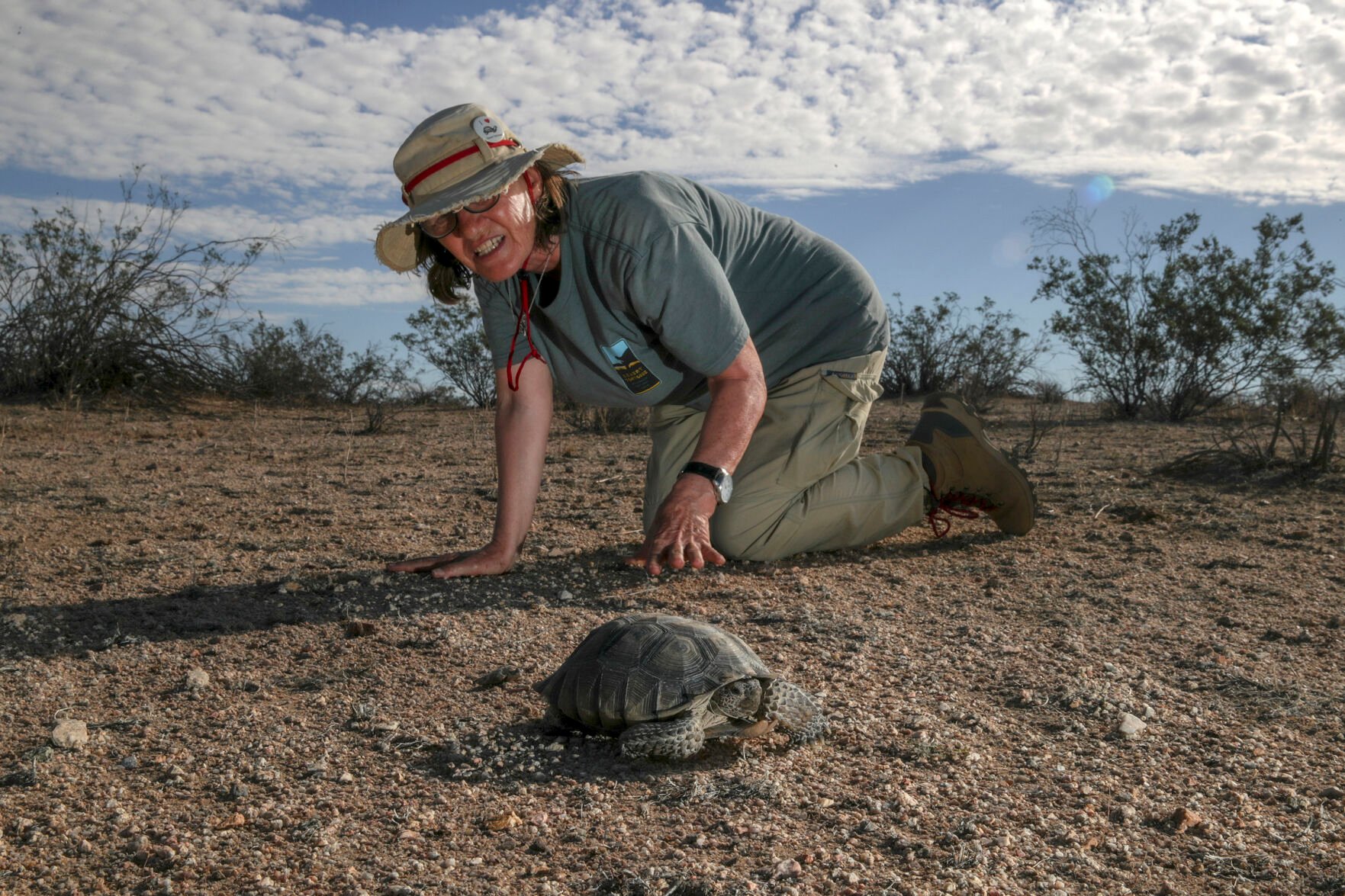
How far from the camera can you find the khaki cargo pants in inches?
152

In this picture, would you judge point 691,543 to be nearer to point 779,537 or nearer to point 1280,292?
point 779,537

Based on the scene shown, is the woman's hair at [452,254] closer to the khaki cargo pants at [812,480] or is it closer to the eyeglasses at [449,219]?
the eyeglasses at [449,219]

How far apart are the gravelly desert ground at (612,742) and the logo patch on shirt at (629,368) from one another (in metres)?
0.69

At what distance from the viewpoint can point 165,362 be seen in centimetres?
1002

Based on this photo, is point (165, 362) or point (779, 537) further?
point (165, 362)

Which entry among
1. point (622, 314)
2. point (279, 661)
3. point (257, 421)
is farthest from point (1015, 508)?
point (257, 421)

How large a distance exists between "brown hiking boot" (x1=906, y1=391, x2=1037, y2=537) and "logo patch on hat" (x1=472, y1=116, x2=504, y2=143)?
7.02ft

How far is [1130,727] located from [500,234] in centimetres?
216

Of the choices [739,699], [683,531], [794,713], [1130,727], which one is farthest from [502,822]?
[1130,727]

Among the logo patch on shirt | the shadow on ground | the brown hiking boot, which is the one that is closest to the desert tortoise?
the shadow on ground

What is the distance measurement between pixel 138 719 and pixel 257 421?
6.69m

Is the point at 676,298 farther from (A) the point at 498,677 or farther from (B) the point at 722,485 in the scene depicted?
(A) the point at 498,677

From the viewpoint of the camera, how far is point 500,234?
123 inches

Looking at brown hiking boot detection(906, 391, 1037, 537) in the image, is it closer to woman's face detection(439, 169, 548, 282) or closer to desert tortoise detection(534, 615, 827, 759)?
woman's face detection(439, 169, 548, 282)
